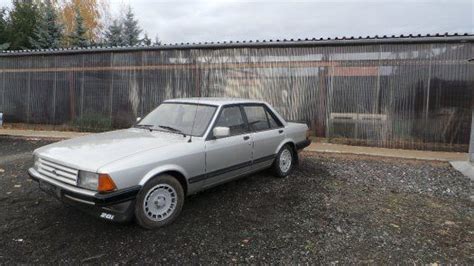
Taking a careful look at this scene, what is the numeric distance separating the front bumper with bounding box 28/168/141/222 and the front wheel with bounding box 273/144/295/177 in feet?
9.35

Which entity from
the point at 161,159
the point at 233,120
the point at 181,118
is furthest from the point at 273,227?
the point at 181,118

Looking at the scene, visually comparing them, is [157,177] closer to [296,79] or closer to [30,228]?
[30,228]

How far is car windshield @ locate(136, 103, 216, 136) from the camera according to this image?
4734 millimetres

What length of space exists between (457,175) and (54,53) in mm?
12428

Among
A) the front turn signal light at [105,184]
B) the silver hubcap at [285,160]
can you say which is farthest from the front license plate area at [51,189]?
the silver hubcap at [285,160]

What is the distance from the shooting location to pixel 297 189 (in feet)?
18.2

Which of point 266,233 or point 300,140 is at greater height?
point 300,140

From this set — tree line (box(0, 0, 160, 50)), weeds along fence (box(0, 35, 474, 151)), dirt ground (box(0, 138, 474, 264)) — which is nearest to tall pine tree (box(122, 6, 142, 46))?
tree line (box(0, 0, 160, 50))

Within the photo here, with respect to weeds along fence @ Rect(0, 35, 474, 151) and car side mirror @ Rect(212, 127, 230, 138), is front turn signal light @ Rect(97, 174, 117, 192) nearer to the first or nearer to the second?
car side mirror @ Rect(212, 127, 230, 138)

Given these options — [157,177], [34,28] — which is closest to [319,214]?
[157,177]

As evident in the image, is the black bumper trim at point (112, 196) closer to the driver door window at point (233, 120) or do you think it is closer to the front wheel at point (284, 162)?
the driver door window at point (233, 120)

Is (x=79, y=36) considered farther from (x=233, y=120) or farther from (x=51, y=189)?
(x=51, y=189)

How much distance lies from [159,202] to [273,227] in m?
1.36

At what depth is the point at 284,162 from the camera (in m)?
6.17
